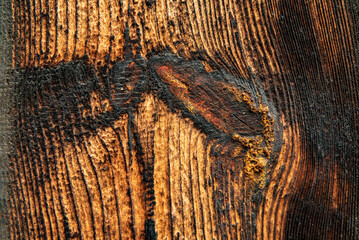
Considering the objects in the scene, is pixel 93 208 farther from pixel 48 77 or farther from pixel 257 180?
pixel 257 180

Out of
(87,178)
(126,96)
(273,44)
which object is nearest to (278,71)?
(273,44)

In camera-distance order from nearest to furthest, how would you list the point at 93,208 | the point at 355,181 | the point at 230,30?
1. the point at 93,208
2. the point at 230,30
3. the point at 355,181

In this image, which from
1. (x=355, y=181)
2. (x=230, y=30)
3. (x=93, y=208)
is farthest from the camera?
(x=355, y=181)

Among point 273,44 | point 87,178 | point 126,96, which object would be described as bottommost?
point 87,178

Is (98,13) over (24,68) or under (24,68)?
over

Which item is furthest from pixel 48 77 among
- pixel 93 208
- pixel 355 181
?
pixel 355 181

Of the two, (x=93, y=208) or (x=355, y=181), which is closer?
(x=93, y=208)
